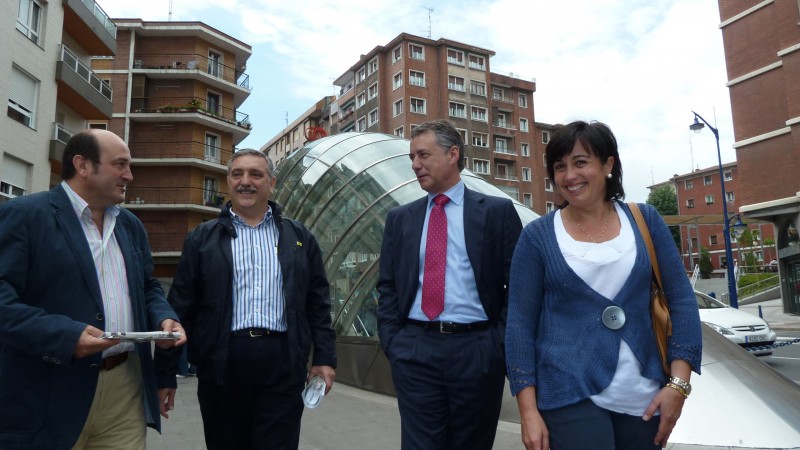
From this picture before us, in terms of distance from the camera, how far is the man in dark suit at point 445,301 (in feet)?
8.64

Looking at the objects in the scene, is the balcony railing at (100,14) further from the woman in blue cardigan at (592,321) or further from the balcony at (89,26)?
the woman in blue cardigan at (592,321)

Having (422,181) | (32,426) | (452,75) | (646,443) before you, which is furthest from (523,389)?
(452,75)

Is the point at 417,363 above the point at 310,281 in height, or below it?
below

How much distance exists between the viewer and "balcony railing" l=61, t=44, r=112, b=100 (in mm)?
20500

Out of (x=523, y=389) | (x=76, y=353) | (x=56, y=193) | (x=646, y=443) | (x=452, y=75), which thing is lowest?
(x=646, y=443)

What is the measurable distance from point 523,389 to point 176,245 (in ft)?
113

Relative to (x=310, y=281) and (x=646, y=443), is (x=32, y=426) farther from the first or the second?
(x=646, y=443)

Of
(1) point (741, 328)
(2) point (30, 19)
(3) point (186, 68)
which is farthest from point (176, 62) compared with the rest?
(1) point (741, 328)

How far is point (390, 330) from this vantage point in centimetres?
293

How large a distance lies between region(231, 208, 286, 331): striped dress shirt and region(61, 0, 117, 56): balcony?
73.9 ft

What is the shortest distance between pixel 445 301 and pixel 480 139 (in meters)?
47.4

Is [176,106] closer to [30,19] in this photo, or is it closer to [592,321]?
[30,19]

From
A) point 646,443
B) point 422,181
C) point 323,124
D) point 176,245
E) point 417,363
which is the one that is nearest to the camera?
point 646,443

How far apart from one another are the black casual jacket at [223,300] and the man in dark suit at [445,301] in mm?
413
